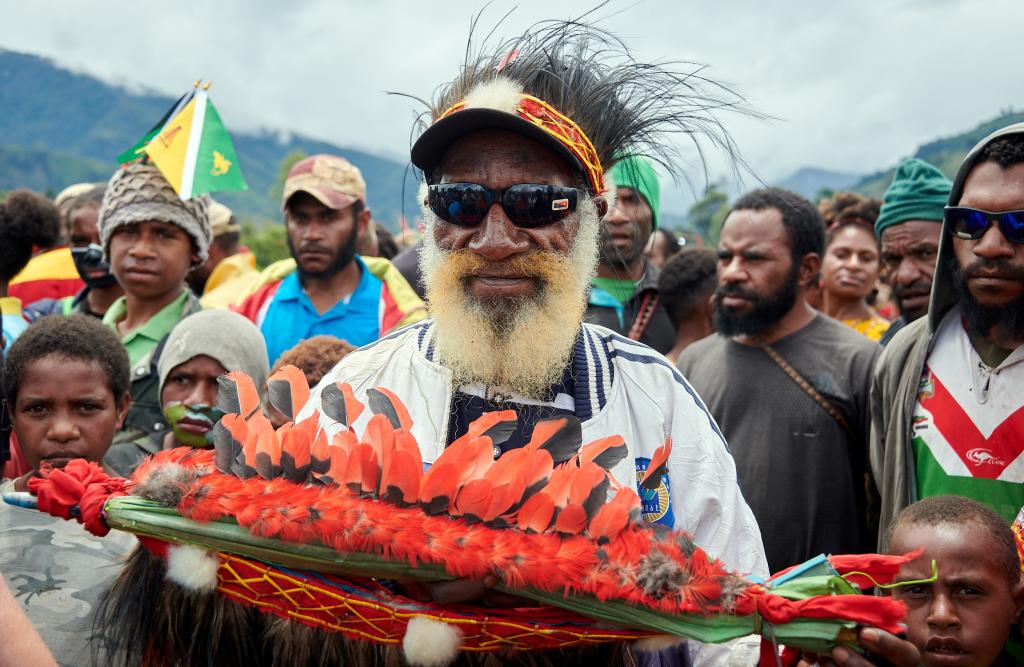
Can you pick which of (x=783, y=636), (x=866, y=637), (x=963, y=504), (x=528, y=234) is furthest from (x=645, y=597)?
(x=963, y=504)

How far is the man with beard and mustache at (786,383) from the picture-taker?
3803 mm

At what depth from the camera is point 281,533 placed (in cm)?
165

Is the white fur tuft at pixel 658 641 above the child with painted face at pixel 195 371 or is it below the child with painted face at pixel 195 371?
below

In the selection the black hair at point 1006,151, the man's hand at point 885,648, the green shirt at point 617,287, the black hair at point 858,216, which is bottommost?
the man's hand at point 885,648

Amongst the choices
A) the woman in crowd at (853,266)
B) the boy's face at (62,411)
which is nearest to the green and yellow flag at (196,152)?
the boy's face at (62,411)

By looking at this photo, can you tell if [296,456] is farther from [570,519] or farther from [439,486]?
[570,519]

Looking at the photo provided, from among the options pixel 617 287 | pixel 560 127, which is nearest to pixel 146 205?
pixel 617 287

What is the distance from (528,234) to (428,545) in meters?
1.09

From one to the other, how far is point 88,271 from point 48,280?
1.88 m

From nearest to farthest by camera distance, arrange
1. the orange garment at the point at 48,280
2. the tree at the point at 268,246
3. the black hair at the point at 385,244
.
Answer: the orange garment at the point at 48,280 → the black hair at the point at 385,244 → the tree at the point at 268,246

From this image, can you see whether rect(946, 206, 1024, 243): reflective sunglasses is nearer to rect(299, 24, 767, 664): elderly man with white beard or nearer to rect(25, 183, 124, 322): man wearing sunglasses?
rect(299, 24, 767, 664): elderly man with white beard

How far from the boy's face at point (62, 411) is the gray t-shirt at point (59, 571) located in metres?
0.60

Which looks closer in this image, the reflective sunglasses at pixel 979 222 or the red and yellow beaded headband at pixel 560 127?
the red and yellow beaded headband at pixel 560 127

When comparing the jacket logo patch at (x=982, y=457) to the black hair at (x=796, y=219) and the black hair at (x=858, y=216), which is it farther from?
the black hair at (x=858, y=216)
